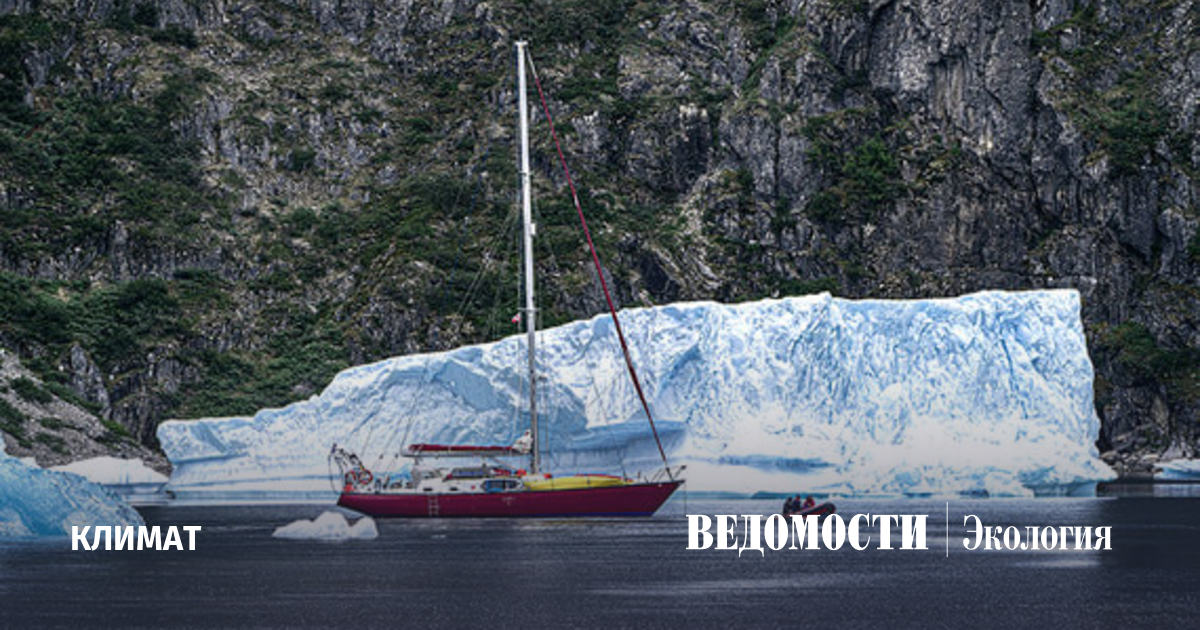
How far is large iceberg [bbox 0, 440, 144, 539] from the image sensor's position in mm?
31000

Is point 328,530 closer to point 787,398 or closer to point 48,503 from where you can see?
point 48,503

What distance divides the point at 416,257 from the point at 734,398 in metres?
35.5

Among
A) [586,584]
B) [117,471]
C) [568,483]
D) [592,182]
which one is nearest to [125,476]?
[117,471]

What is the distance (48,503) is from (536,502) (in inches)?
572

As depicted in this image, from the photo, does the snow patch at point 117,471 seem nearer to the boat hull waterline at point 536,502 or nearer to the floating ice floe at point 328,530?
the boat hull waterline at point 536,502

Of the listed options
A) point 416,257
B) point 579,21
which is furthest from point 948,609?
point 579,21

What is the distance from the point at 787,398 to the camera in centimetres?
5541

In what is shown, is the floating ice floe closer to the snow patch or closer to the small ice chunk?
the snow patch

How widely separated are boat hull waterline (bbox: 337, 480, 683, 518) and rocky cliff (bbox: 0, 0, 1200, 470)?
36.2 metres

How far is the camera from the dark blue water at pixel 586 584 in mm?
20141

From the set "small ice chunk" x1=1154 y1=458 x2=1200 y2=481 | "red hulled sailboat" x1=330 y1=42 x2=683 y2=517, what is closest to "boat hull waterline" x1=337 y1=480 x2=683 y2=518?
"red hulled sailboat" x1=330 y1=42 x2=683 y2=517

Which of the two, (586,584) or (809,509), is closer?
(586,584)

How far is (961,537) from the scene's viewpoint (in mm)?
34969

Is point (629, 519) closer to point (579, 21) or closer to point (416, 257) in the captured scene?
point (416, 257)
